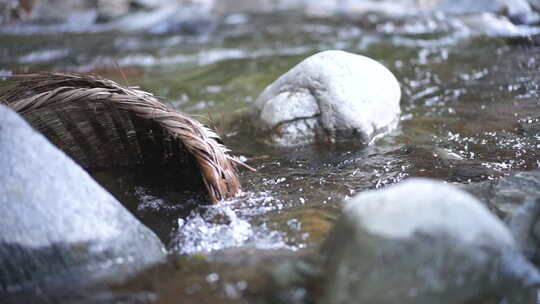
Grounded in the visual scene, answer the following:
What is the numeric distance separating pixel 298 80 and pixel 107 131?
6.05ft

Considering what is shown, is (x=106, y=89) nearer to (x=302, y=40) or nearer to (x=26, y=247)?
(x=26, y=247)

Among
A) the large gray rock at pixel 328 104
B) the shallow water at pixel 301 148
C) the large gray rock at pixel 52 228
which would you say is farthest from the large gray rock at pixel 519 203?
the large gray rock at pixel 52 228

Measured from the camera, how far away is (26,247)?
216 cm

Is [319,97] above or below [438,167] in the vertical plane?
above

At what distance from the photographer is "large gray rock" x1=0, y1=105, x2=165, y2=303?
216 cm

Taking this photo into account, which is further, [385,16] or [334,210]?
[385,16]

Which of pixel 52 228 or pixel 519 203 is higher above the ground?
pixel 52 228

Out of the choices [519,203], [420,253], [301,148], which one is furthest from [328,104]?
[420,253]

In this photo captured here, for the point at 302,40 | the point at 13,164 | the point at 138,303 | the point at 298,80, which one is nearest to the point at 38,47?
the point at 302,40

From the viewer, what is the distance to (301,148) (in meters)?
4.20

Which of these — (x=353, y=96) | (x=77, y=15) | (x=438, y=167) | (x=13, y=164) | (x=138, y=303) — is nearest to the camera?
(x=138, y=303)

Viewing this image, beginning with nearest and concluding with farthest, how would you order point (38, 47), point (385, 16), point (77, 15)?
point (38, 47) → point (385, 16) → point (77, 15)

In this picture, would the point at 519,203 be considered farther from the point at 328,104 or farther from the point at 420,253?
the point at 328,104

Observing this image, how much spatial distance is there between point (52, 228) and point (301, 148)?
237 cm
